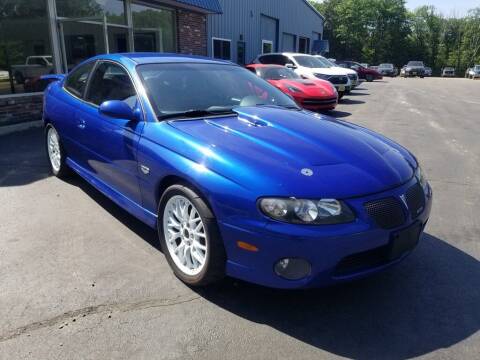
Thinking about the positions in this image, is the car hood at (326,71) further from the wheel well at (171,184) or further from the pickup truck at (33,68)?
the wheel well at (171,184)

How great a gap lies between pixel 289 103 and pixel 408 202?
1839 mm

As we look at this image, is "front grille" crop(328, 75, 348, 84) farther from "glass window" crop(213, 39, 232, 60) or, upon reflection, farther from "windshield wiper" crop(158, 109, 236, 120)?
"windshield wiper" crop(158, 109, 236, 120)

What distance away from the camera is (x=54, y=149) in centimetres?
509

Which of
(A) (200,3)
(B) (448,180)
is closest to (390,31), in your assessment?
(A) (200,3)

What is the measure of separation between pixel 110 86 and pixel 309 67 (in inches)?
487

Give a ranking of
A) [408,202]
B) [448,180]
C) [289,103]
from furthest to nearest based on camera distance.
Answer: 1. [448,180]
2. [289,103]
3. [408,202]

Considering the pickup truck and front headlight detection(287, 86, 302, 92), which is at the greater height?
the pickup truck

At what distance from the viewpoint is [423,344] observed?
7.72ft

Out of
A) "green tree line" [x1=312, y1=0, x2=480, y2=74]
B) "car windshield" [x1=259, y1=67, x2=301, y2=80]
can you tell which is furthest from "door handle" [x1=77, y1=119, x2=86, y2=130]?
"green tree line" [x1=312, y1=0, x2=480, y2=74]

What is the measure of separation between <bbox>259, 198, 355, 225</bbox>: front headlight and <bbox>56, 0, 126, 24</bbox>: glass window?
8626 millimetres

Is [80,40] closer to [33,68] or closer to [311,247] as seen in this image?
[33,68]

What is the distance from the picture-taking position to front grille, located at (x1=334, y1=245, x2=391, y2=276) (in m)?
2.39

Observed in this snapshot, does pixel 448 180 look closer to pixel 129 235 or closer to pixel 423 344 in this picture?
pixel 423 344

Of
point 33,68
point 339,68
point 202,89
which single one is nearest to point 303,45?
point 339,68
